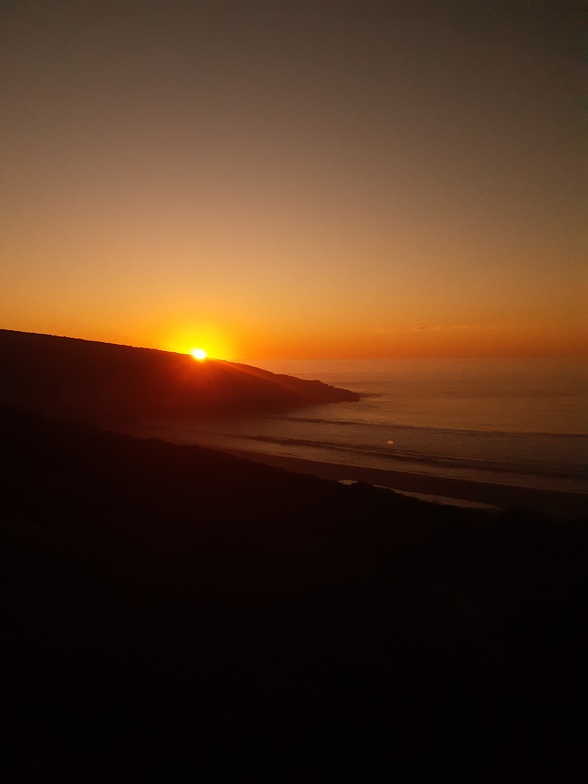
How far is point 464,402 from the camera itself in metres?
58.6

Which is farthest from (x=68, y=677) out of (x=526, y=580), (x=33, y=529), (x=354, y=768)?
(x=526, y=580)


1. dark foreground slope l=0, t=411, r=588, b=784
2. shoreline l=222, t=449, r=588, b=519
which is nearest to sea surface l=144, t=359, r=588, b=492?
shoreline l=222, t=449, r=588, b=519

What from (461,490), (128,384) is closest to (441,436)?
(461,490)

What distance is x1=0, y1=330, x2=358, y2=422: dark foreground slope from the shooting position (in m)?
52.5

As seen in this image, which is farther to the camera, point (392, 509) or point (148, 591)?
point (392, 509)

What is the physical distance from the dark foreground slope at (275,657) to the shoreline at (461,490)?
8.66 meters

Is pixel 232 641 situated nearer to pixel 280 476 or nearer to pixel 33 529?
pixel 33 529

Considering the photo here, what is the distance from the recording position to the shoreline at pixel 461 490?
1905 centimetres

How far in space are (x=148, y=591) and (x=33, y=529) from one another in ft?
10.6

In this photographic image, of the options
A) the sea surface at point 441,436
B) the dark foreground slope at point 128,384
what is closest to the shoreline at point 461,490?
the sea surface at point 441,436

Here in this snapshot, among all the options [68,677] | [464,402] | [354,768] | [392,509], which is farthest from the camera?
[464,402]

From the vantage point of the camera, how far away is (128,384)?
60.9 metres

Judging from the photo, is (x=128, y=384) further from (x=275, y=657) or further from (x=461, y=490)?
(x=275, y=657)

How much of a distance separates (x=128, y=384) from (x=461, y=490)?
48611 millimetres
